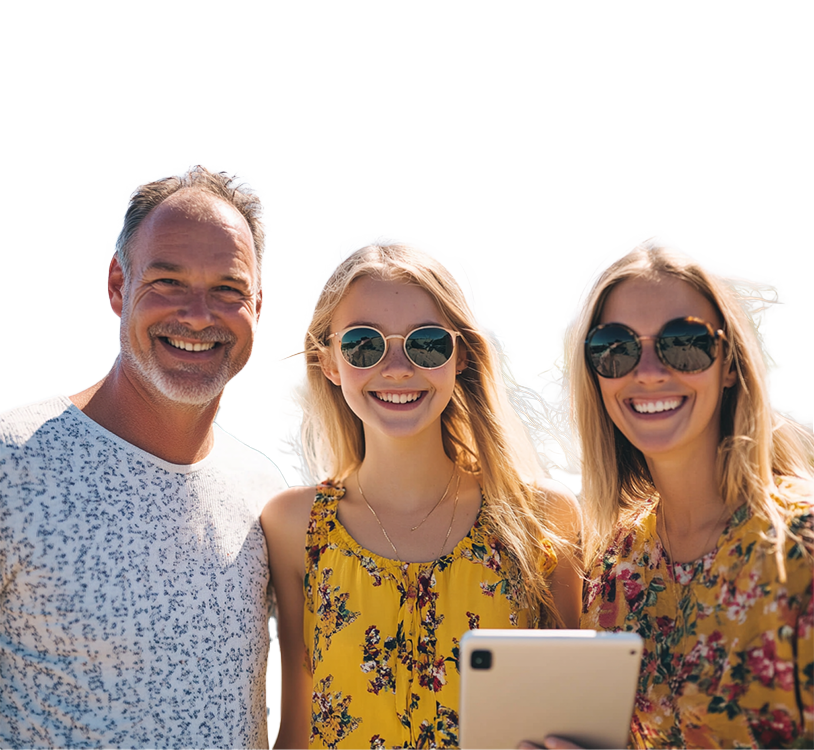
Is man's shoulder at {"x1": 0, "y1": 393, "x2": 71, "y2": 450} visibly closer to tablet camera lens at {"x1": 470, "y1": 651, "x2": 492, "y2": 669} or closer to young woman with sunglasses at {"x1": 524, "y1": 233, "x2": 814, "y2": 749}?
tablet camera lens at {"x1": 470, "y1": 651, "x2": 492, "y2": 669}

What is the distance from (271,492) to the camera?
379cm

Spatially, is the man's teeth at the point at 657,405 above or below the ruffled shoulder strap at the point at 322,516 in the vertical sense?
above

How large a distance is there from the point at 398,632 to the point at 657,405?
4.37ft

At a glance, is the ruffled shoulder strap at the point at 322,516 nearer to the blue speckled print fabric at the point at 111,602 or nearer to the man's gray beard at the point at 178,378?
the blue speckled print fabric at the point at 111,602

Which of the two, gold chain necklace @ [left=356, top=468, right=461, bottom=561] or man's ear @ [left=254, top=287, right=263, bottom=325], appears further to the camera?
man's ear @ [left=254, top=287, right=263, bottom=325]

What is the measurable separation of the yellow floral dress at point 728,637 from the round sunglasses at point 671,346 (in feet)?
1.66

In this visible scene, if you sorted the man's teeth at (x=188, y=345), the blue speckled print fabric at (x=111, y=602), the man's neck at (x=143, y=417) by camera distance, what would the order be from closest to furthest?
the blue speckled print fabric at (x=111, y=602) → the man's neck at (x=143, y=417) → the man's teeth at (x=188, y=345)

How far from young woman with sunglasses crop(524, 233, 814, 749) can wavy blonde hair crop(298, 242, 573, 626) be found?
0.90 ft

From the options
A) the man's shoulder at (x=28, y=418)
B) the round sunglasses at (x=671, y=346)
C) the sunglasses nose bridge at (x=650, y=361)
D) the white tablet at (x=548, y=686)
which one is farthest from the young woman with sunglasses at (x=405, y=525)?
the man's shoulder at (x=28, y=418)

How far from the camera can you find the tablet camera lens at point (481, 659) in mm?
2232

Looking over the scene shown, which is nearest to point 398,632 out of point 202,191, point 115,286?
point 115,286

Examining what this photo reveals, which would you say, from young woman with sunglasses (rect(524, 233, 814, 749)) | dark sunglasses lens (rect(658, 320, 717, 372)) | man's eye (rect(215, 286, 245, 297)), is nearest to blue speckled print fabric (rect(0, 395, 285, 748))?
man's eye (rect(215, 286, 245, 297))

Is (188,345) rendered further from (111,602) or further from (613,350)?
(613,350)

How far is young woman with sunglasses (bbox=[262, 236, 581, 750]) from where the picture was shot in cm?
299
